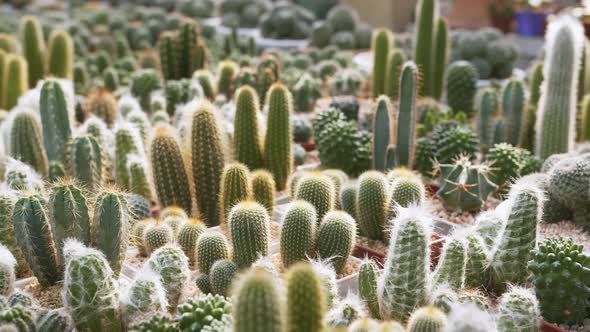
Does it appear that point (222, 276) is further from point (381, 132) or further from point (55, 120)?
point (55, 120)

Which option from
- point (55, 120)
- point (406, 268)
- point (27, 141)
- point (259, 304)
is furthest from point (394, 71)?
point (259, 304)

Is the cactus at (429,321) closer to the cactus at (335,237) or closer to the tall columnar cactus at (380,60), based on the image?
the cactus at (335,237)

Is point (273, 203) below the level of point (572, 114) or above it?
below

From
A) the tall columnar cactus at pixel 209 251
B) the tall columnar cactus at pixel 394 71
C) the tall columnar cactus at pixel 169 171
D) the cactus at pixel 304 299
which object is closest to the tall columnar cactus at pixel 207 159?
the tall columnar cactus at pixel 169 171

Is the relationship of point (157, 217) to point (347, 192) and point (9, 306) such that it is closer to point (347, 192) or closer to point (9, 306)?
point (347, 192)

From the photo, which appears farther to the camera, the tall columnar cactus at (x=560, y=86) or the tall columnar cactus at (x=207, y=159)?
the tall columnar cactus at (x=560, y=86)

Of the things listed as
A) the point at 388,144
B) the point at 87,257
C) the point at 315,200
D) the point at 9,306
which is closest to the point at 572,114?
the point at 388,144
